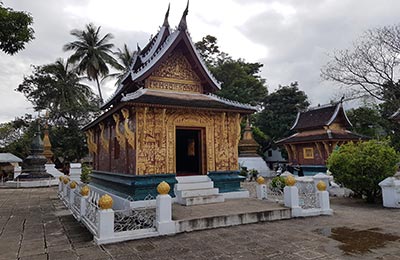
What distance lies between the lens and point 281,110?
1280 inches

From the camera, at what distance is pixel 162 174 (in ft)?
28.1

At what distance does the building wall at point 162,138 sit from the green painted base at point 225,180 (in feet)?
0.62

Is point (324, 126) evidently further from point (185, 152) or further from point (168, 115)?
point (168, 115)

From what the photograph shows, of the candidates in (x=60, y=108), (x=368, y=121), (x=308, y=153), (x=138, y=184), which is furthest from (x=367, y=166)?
(x=60, y=108)

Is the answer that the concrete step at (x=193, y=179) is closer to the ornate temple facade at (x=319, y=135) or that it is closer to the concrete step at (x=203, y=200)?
the concrete step at (x=203, y=200)

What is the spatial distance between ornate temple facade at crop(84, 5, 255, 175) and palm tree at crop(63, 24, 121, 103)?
20.2 m

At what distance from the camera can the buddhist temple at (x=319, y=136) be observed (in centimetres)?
2023

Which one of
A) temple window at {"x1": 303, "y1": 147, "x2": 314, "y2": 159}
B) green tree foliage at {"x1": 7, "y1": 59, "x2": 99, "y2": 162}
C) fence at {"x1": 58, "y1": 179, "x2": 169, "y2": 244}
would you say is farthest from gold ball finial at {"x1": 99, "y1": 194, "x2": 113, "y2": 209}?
green tree foliage at {"x1": 7, "y1": 59, "x2": 99, "y2": 162}

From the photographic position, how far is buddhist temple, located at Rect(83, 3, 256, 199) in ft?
27.7

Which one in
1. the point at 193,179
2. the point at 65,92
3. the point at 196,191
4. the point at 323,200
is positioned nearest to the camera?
the point at 323,200

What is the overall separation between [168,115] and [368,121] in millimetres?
26008

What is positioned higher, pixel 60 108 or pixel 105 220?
pixel 60 108

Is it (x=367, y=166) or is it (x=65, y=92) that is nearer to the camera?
(x=367, y=166)

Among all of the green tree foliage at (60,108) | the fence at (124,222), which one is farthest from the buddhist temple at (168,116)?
the green tree foliage at (60,108)
